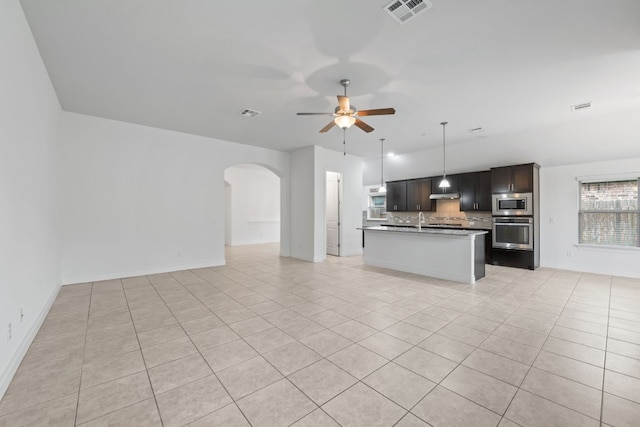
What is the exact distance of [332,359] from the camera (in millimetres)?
2361

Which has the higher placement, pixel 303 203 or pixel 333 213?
pixel 303 203

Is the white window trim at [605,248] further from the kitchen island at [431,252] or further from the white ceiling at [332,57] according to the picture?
the white ceiling at [332,57]

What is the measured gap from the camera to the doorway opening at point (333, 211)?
7902 millimetres

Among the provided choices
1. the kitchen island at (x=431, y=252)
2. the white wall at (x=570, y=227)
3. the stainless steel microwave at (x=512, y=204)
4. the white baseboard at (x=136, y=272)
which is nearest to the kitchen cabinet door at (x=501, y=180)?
the stainless steel microwave at (x=512, y=204)

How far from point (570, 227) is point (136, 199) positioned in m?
9.21

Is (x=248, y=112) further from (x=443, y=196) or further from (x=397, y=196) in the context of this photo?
(x=397, y=196)

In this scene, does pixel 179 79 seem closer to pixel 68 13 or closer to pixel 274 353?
pixel 68 13

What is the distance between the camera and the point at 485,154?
263 inches

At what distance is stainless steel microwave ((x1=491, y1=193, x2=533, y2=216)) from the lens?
6.00 meters

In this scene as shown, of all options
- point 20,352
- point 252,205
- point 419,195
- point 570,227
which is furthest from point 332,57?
point 252,205

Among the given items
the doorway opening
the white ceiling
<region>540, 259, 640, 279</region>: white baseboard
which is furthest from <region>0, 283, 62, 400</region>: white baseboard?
<region>540, 259, 640, 279</region>: white baseboard

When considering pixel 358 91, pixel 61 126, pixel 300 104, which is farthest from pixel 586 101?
pixel 61 126

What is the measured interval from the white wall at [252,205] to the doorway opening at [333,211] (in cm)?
342

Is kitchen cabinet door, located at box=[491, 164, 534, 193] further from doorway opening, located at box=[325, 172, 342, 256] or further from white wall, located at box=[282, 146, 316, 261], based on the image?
white wall, located at box=[282, 146, 316, 261]
